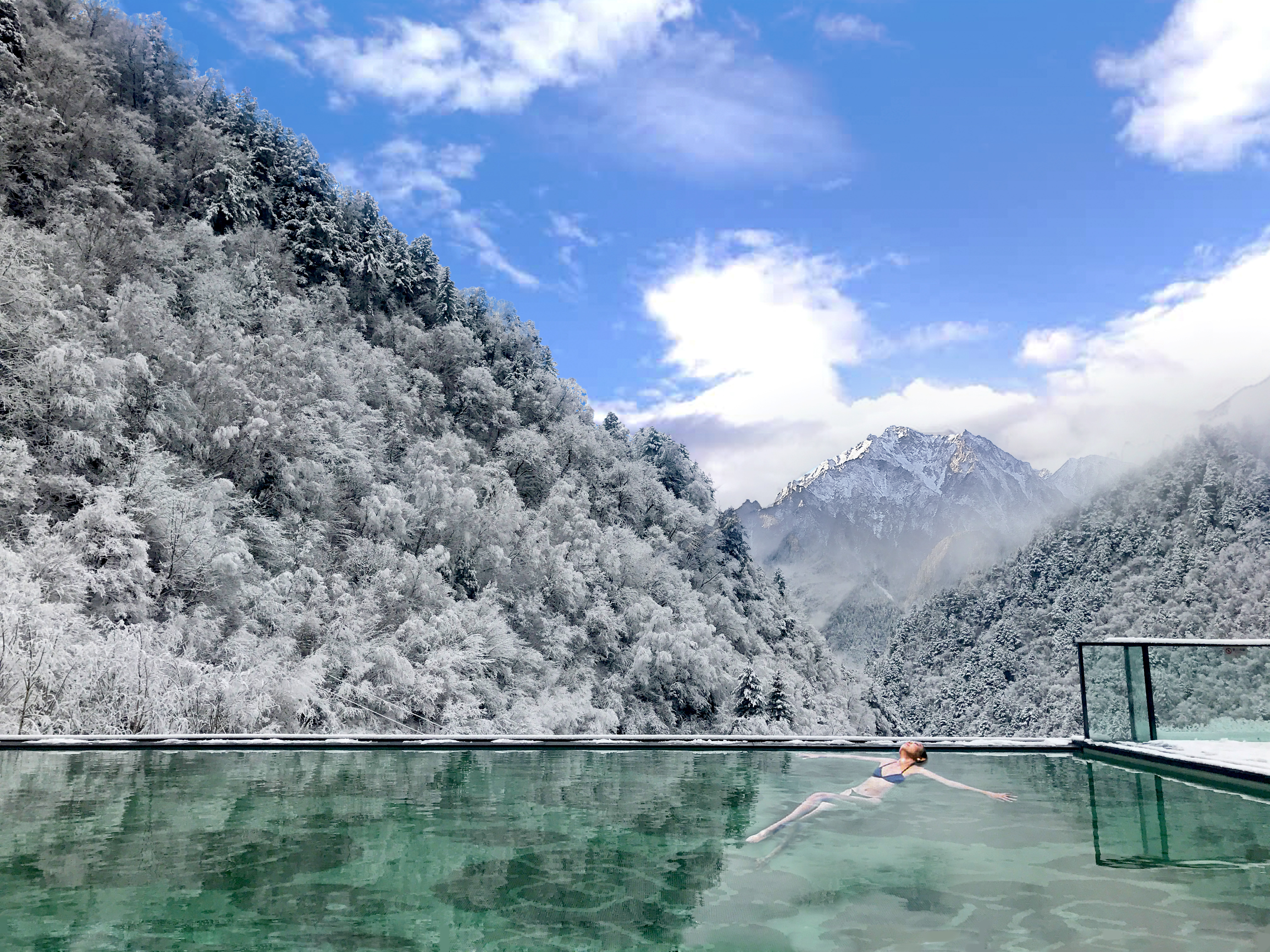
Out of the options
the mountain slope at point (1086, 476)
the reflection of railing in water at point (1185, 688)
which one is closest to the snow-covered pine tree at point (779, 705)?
the reflection of railing in water at point (1185, 688)

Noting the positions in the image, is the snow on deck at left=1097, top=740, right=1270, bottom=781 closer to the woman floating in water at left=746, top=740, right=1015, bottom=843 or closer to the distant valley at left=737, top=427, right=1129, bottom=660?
the woman floating in water at left=746, top=740, right=1015, bottom=843

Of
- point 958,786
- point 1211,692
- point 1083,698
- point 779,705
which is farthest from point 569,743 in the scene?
point 779,705

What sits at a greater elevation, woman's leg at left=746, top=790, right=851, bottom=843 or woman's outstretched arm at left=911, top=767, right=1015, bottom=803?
woman's outstretched arm at left=911, top=767, right=1015, bottom=803

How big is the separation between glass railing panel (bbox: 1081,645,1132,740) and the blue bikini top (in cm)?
216

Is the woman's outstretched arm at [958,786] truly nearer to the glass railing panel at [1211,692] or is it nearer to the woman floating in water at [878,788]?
the woman floating in water at [878,788]

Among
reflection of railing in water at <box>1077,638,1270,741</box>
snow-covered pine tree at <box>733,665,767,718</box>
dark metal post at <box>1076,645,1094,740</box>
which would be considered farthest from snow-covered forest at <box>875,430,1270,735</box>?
reflection of railing in water at <box>1077,638,1270,741</box>

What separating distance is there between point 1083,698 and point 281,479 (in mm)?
20601

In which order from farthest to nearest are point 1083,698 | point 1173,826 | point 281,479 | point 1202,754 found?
1. point 281,479
2. point 1083,698
3. point 1202,754
4. point 1173,826

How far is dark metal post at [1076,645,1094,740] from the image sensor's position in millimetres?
6543

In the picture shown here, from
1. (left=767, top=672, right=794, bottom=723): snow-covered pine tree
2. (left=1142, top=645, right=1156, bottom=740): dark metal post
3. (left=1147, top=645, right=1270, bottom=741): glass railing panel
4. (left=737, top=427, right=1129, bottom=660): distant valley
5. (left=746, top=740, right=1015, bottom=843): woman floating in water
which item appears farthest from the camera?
(left=737, top=427, right=1129, bottom=660): distant valley

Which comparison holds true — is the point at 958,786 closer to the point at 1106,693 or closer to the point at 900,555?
the point at 1106,693

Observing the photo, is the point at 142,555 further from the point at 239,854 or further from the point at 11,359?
the point at 239,854

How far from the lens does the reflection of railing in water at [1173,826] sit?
3.57m

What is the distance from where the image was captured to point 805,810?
4.60 metres
